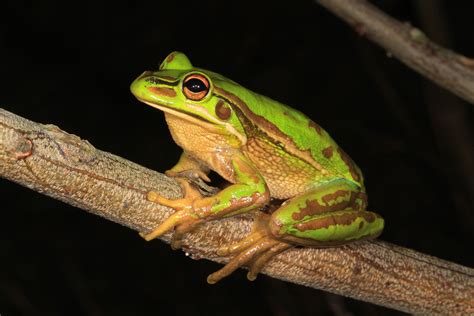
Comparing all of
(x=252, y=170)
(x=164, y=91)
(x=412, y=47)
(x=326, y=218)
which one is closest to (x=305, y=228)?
(x=326, y=218)

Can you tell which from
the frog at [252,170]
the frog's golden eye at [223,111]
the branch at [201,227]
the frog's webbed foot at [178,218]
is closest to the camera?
the branch at [201,227]

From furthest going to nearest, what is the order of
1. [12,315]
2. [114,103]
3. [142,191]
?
[114,103] → [12,315] → [142,191]

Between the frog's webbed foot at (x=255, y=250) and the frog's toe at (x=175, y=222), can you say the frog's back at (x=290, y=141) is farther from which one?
the frog's toe at (x=175, y=222)

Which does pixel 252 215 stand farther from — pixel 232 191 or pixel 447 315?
pixel 447 315

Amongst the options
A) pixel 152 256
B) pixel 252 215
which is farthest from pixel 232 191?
pixel 152 256

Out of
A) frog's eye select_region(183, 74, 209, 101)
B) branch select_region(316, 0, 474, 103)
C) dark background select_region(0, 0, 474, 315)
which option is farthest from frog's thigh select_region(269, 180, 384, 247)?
dark background select_region(0, 0, 474, 315)

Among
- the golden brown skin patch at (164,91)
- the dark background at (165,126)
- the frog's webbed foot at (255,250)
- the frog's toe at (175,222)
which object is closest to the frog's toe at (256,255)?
the frog's webbed foot at (255,250)

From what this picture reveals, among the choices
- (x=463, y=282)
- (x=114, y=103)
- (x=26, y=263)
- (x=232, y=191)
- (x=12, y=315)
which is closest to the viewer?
(x=232, y=191)
